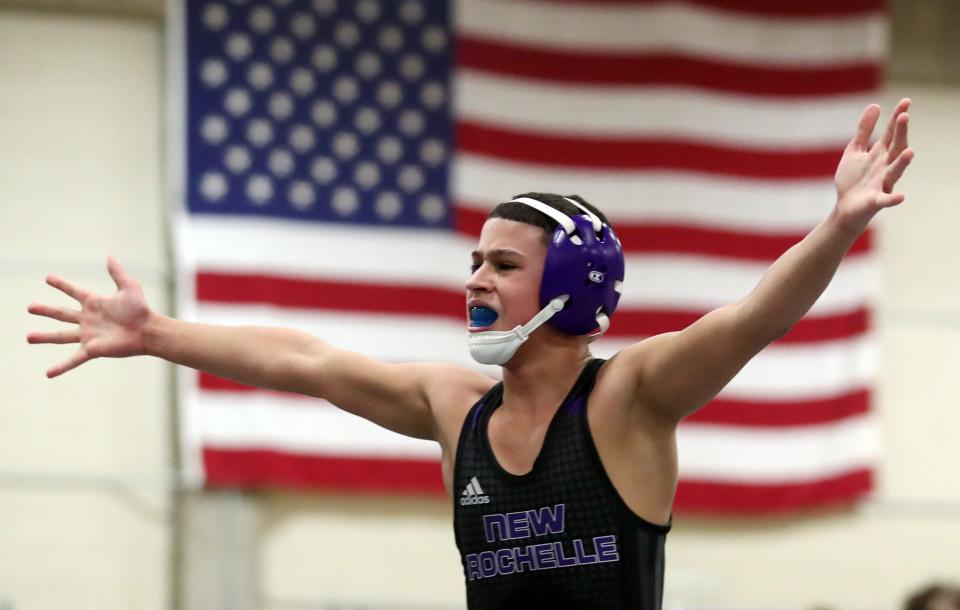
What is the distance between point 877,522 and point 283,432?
14.5ft

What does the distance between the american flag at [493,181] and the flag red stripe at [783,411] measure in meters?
0.02

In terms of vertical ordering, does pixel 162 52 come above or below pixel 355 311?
above

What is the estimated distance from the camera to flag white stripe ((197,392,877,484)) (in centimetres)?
900

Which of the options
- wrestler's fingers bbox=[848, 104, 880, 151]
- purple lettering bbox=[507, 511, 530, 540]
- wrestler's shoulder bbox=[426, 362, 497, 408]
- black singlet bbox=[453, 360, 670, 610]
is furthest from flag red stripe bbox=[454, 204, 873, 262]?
wrestler's fingers bbox=[848, 104, 880, 151]

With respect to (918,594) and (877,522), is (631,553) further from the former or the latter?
(877,522)

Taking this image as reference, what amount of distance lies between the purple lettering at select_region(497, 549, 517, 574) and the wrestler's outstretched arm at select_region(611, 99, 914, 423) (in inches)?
22.4

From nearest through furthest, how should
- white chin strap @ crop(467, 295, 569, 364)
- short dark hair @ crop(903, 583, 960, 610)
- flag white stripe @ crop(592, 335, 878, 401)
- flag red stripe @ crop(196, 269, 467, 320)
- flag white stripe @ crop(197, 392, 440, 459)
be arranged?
white chin strap @ crop(467, 295, 569, 364) < short dark hair @ crop(903, 583, 960, 610) < flag white stripe @ crop(197, 392, 440, 459) < flag red stripe @ crop(196, 269, 467, 320) < flag white stripe @ crop(592, 335, 878, 401)

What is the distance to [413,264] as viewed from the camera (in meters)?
9.59

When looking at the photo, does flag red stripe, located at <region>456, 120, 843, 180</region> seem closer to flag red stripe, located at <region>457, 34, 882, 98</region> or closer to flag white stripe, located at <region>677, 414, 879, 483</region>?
flag red stripe, located at <region>457, 34, 882, 98</region>

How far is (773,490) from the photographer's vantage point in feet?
32.3

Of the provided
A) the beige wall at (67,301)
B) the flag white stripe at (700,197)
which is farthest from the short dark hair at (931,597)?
the beige wall at (67,301)

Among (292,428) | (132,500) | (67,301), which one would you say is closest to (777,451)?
(292,428)

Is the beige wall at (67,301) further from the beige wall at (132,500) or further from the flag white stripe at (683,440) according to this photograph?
the flag white stripe at (683,440)

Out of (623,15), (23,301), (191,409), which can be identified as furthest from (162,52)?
(623,15)
